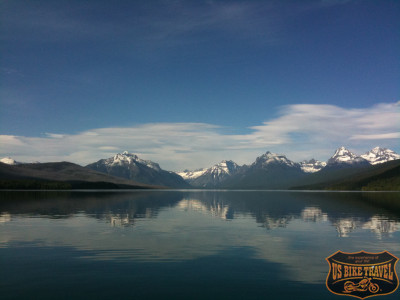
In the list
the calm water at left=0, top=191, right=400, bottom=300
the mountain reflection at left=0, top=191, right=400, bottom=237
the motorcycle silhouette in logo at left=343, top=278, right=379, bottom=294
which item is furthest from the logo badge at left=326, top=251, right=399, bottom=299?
the mountain reflection at left=0, top=191, right=400, bottom=237

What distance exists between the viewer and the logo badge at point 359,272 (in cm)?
2317

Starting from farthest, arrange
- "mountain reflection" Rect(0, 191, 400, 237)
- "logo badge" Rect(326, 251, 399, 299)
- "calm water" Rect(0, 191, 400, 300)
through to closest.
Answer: "mountain reflection" Rect(0, 191, 400, 237), "calm water" Rect(0, 191, 400, 300), "logo badge" Rect(326, 251, 399, 299)

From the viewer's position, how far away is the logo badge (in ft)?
76.0

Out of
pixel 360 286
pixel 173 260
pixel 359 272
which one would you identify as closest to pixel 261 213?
pixel 173 260

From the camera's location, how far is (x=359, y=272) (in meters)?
22.8

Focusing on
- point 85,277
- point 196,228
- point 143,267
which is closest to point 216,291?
point 143,267

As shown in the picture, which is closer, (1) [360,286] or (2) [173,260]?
(1) [360,286]

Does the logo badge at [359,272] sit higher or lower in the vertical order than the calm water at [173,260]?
higher

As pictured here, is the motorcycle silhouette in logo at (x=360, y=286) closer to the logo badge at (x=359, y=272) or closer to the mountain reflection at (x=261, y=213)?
the logo badge at (x=359, y=272)

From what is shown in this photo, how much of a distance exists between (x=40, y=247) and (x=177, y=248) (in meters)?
15.9

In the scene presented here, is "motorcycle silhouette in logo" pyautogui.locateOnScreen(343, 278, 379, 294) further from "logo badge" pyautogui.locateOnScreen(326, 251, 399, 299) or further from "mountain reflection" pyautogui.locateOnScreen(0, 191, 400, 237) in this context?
"mountain reflection" pyautogui.locateOnScreen(0, 191, 400, 237)

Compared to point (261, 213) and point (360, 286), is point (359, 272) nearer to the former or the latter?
point (360, 286)

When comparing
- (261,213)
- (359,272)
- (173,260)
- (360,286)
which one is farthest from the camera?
(261,213)

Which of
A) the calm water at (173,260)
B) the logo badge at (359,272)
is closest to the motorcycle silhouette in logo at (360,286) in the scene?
the logo badge at (359,272)
